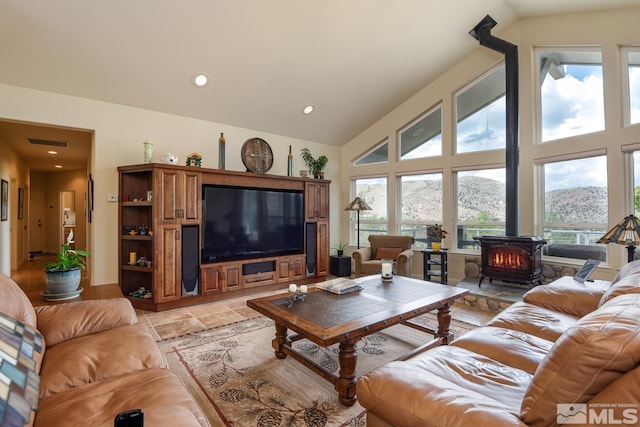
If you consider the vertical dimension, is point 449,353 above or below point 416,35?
below

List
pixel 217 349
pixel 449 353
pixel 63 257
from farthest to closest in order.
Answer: pixel 217 349, pixel 63 257, pixel 449 353

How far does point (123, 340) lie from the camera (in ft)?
5.60

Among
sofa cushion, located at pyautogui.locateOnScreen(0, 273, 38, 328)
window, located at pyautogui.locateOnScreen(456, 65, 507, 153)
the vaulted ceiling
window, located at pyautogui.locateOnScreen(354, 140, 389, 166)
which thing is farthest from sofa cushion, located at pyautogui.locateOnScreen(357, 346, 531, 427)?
Result: window, located at pyautogui.locateOnScreen(354, 140, 389, 166)

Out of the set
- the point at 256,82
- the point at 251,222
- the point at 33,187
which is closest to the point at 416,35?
the point at 256,82

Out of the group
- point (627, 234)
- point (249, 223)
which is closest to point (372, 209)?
point (249, 223)

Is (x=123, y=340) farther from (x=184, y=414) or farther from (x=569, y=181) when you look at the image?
(x=569, y=181)

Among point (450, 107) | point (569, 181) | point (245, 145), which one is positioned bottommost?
point (569, 181)

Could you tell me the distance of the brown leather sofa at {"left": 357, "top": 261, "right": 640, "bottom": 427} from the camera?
2.89ft

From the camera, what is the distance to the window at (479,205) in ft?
15.6

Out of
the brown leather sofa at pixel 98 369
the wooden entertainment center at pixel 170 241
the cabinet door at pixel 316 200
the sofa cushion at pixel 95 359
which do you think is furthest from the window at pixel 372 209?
the sofa cushion at pixel 95 359

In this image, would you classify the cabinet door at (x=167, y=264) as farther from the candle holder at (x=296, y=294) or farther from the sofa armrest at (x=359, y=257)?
the sofa armrest at (x=359, y=257)

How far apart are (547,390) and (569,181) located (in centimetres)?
422
